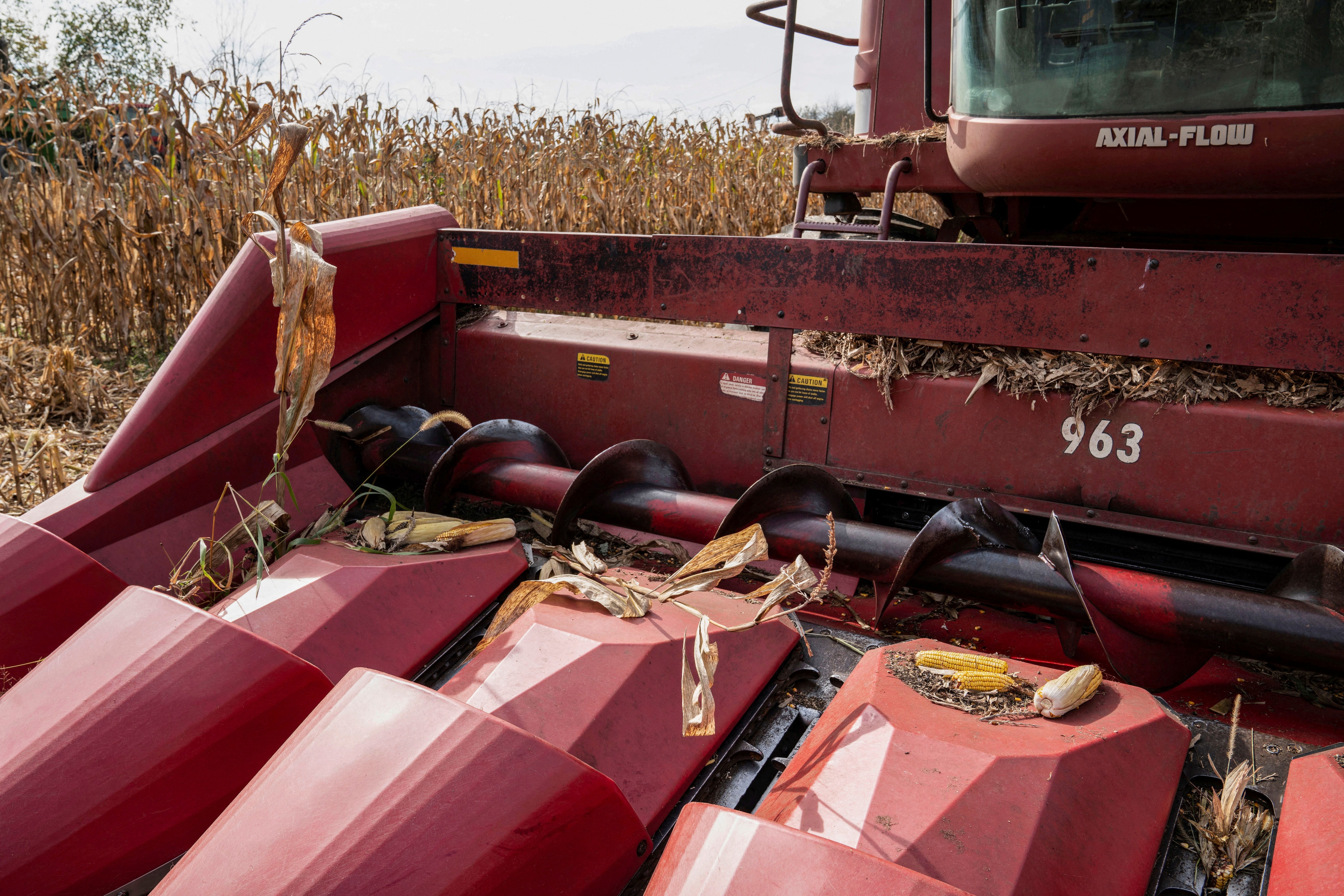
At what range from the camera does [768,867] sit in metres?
0.99

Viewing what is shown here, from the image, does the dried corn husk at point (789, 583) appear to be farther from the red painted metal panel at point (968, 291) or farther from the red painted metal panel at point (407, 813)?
the red painted metal panel at point (968, 291)

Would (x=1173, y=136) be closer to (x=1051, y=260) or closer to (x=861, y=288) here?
(x=1051, y=260)

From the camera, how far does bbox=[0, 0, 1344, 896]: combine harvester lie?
46.3 inches

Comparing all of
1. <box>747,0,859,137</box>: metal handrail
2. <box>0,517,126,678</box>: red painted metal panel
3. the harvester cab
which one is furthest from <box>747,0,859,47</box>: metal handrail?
<box>0,517,126,678</box>: red painted metal panel

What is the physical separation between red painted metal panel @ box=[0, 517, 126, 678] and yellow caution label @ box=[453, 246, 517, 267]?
1397mm

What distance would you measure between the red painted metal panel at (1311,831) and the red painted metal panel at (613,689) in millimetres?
819

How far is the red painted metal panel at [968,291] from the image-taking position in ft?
6.28

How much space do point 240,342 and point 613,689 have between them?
1.48m

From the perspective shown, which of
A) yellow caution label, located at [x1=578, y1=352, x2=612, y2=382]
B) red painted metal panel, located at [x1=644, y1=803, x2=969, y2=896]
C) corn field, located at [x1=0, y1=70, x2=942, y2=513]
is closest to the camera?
red painted metal panel, located at [x1=644, y1=803, x2=969, y2=896]

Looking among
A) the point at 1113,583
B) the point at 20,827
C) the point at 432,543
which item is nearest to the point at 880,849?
the point at 1113,583

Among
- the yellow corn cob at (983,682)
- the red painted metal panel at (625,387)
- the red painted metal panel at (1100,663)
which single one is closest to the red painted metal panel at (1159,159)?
the red painted metal panel at (625,387)

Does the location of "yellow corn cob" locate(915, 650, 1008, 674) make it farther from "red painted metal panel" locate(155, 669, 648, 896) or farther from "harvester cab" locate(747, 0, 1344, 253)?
"harvester cab" locate(747, 0, 1344, 253)

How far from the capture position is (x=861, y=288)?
2.31 meters

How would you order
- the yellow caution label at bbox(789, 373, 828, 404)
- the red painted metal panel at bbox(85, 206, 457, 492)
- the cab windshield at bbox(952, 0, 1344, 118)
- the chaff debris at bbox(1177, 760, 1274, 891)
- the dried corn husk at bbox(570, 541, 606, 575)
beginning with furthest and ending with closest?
the yellow caution label at bbox(789, 373, 828, 404), the cab windshield at bbox(952, 0, 1344, 118), the red painted metal panel at bbox(85, 206, 457, 492), the dried corn husk at bbox(570, 541, 606, 575), the chaff debris at bbox(1177, 760, 1274, 891)
